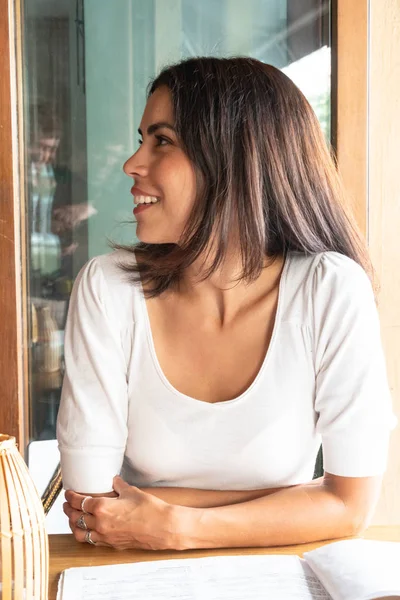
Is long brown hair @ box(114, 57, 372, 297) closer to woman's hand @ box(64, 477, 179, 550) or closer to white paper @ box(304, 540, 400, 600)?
woman's hand @ box(64, 477, 179, 550)

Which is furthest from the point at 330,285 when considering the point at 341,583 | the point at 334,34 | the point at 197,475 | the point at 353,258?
the point at 334,34

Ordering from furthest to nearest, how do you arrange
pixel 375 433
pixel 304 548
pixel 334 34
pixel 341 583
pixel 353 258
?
pixel 334 34 → pixel 353 258 → pixel 375 433 → pixel 304 548 → pixel 341 583

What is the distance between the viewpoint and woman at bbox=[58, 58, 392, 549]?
1.29 m

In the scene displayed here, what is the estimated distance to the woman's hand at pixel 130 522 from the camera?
3.54 feet

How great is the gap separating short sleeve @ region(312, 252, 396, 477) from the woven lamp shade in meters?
0.66

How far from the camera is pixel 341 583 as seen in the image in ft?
2.90

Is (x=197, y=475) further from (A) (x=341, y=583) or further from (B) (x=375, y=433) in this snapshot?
(A) (x=341, y=583)

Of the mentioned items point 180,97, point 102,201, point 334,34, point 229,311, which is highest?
point 334,34

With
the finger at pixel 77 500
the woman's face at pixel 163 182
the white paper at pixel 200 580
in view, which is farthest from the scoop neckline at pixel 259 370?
the white paper at pixel 200 580

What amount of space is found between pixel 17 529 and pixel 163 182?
834mm

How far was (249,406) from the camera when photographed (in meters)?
1.32

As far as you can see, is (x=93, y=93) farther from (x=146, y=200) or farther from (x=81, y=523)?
(x=81, y=523)

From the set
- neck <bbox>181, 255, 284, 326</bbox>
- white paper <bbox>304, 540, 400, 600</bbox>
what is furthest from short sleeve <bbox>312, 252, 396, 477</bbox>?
white paper <bbox>304, 540, 400, 600</bbox>

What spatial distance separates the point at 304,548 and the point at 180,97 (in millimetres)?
812
